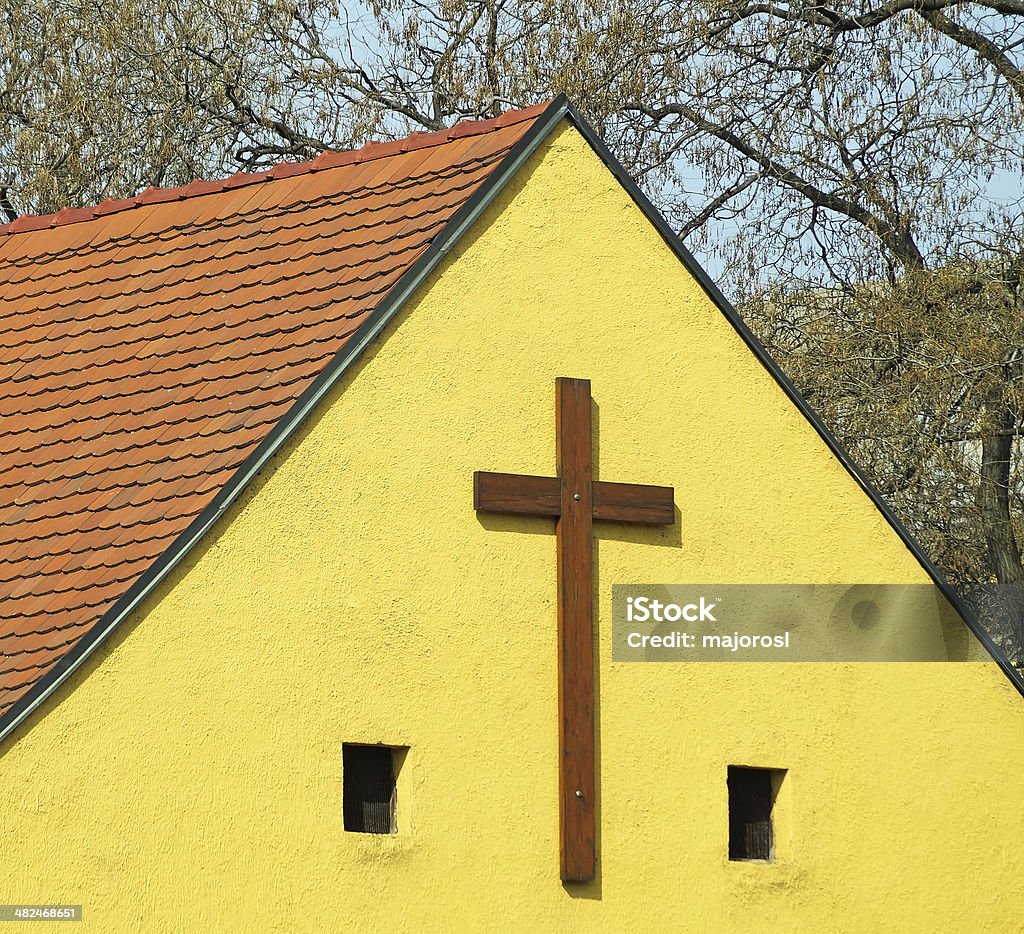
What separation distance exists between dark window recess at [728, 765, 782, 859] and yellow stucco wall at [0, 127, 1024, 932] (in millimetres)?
108

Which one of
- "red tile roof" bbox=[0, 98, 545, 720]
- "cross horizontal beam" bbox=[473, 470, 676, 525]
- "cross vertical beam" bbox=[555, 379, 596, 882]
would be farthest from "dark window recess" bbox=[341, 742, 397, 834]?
"red tile roof" bbox=[0, 98, 545, 720]

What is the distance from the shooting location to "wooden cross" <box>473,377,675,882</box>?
9805 millimetres

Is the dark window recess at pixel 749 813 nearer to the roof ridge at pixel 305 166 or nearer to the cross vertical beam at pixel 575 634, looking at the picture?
the cross vertical beam at pixel 575 634

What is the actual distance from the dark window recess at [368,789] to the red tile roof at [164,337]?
133cm

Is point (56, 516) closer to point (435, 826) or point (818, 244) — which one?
point (435, 826)

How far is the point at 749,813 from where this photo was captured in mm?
10523

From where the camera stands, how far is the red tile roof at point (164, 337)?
9195 millimetres

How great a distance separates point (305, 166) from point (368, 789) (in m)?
3.57

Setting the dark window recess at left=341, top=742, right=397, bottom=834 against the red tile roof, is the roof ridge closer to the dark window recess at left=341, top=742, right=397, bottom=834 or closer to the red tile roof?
the red tile roof

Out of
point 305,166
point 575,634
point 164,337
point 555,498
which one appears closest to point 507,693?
point 575,634

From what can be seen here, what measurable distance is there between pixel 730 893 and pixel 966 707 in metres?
1.73

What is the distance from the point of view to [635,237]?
420 inches

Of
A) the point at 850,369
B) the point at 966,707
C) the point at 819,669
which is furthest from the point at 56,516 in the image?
the point at 850,369

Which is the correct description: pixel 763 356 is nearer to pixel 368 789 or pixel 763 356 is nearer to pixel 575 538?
pixel 575 538
